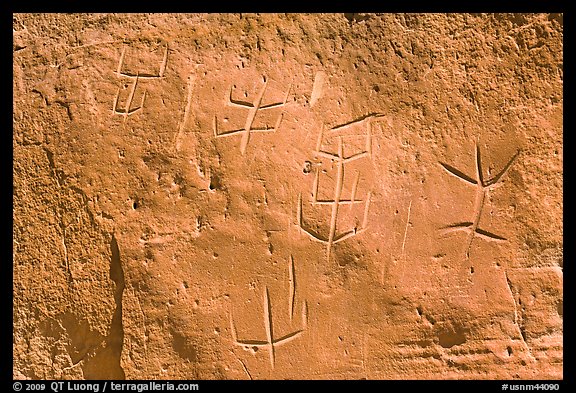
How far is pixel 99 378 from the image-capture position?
84.4 inches

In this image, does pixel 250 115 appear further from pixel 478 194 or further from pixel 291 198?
pixel 478 194

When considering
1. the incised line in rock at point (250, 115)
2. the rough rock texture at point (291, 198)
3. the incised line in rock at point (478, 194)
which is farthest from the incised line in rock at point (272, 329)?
the incised line in rock at point (478, 194)

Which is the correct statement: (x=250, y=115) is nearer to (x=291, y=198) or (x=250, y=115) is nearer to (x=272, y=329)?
(x=291, y=198)

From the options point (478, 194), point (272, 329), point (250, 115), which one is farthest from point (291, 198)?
point (478, 194)

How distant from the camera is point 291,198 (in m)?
2.13

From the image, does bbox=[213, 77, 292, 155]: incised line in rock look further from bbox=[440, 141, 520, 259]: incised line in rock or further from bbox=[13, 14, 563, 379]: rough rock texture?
bbox=[440, 141, 520, 259]: incised line in rock

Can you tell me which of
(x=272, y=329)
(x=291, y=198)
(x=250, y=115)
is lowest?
(x=272, y=329)

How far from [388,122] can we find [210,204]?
3.18ft

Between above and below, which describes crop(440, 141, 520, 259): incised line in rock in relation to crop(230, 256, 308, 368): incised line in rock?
above

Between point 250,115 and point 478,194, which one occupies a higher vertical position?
point 250,115

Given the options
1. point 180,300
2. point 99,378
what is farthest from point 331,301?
point 99,378

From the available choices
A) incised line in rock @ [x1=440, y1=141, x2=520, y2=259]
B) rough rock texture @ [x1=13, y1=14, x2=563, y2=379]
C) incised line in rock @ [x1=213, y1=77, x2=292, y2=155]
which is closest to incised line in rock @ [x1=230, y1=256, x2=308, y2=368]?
rough rock texture @ [x1=13, y1=14, x2=563, y2=379]

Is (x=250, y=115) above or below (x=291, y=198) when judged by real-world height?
above

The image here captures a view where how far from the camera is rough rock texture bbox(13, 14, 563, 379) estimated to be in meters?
2.09
